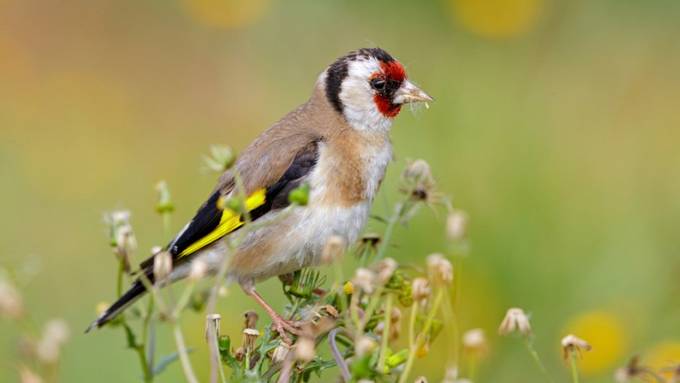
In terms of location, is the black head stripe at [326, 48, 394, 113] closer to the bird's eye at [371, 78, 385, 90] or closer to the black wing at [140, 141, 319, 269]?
the bird's eye at [371, 78, 385, 90]

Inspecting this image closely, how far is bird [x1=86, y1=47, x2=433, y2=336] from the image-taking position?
11.0ft

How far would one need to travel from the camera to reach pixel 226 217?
3.33 meters

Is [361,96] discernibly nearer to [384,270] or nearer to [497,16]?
[384,270]

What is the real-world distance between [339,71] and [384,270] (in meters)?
1.89

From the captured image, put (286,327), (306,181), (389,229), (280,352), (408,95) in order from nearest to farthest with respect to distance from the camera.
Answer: (280,352)
(389,229)
(286,327)
(306,181)
(408,95)

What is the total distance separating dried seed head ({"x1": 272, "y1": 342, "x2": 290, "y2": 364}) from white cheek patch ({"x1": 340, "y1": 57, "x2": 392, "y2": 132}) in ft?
5.30

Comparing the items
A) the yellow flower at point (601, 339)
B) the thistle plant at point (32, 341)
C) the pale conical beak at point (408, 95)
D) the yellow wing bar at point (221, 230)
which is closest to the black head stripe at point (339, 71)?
the pale conical beak at point (408, 95)

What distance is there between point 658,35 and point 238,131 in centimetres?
241

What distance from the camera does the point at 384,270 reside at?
6.66ft

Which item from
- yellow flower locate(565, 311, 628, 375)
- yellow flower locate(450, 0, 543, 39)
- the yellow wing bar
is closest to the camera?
the yellow wing bar

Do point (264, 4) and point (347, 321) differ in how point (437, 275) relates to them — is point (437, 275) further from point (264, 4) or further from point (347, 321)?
point (264, 4)

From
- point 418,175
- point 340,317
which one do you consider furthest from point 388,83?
point 340,317

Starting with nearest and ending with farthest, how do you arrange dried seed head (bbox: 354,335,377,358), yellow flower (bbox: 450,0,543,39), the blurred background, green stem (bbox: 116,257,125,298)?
dried seed head (bbox: 354,335,377,358), green stem (bbox: 116,257,125,298), the blurred background, yellow flower (bbox: 450,0,543,39)

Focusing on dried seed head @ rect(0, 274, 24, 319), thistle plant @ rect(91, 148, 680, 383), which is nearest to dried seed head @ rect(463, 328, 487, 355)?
thistle plant @ rect(91, 148, 680, 383)
